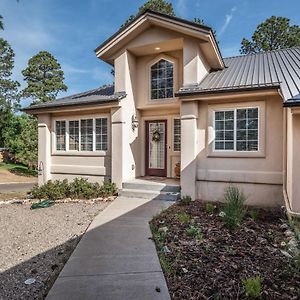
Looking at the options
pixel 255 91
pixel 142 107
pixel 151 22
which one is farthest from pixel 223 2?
pixel 255 91

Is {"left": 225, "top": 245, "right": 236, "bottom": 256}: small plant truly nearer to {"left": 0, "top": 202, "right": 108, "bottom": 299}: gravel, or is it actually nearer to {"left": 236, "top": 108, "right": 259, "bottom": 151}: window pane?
{"left": 0, "top": 202, "right": 108, "bottom": 299}: gravel

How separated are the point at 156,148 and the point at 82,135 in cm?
347

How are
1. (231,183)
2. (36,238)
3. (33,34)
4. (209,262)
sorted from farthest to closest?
(33,34), (231,183), (36,238), (209,262)

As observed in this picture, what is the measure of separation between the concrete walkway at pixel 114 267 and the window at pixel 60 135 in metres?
6.28

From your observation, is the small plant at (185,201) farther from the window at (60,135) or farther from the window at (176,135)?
the window at (60,135)

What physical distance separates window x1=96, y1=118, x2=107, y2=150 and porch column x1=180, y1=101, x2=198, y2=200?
372cm

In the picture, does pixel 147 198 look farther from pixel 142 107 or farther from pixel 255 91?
pixel 255 91

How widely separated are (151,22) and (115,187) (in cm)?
678

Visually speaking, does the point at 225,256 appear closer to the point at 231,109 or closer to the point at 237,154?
the point at 237,154

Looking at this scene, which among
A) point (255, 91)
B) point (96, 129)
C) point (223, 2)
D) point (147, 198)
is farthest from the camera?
point (223, 2)

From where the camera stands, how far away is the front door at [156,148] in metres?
11.8

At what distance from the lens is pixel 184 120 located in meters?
9.25

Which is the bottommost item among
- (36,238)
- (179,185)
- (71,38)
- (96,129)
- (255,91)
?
(36,238)

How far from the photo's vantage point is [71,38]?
20.1 metres
